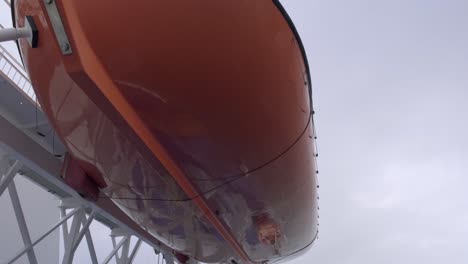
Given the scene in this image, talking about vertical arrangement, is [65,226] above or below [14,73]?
below

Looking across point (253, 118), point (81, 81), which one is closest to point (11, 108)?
point (81, 81)

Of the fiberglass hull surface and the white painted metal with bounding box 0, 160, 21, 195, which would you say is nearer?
the fiberglass hull surface

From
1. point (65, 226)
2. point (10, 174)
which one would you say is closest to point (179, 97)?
point (10, 174)

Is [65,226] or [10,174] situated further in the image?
[65,226]

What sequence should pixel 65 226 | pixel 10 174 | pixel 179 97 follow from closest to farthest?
1. pixel 179 97
2. pixel 10 174
3. pixel 65 226

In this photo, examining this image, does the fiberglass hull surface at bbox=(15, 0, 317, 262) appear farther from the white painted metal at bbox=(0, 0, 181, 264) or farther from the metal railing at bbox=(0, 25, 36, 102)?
the metal railing at bbox=(0, 25, 36, 102)

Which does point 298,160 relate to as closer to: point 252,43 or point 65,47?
point 252,43

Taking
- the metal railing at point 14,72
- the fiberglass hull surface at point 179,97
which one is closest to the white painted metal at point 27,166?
the metal railing at point 14,72

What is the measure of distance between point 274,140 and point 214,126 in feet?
1.65

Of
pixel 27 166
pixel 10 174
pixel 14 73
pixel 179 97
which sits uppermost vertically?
pixel 14 73

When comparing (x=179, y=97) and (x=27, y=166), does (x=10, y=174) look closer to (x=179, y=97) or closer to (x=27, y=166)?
(x=27, y=166)

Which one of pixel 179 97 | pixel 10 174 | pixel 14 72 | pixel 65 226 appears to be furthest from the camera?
pixel 65 226

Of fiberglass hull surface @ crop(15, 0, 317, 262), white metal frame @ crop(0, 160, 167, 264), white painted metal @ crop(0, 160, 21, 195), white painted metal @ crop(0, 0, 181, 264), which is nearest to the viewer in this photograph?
fiberglass hull surface @ crop(15, 0, 317, 262)

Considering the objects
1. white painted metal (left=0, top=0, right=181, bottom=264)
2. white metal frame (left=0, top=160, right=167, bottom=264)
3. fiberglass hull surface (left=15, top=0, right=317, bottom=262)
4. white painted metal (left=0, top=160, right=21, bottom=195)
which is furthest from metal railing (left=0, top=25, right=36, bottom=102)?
fiberglass hull surface (left=15, top=0, right=317, bottom=262)
